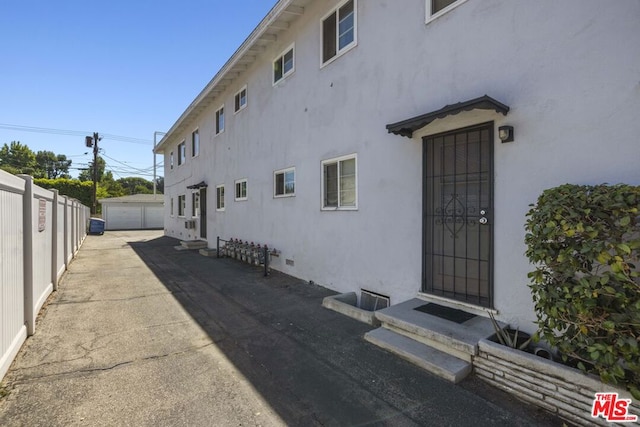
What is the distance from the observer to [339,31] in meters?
6.38

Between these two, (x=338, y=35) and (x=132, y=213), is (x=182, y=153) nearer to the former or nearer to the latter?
(x=132, y=213)

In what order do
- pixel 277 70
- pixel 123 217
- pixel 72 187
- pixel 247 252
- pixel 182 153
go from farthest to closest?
1. pixel 72 187
2. pixel 123 217
3. pixel 182 153
4. pixel 247 252
5. pixel 277 70

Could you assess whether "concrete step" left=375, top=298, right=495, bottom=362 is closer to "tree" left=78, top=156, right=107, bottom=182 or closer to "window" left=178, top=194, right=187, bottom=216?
"window" left=178, top=194, right=187, bottom=216

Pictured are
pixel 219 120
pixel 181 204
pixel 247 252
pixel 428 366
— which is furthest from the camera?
pixel 181 204

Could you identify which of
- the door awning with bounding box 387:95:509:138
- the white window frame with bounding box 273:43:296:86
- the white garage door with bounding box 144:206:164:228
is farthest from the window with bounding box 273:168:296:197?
the white garage door with bounding box 144:206:164:228

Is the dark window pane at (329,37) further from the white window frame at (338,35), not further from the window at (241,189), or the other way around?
the window at (241,189)

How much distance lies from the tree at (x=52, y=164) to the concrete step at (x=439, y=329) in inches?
2673

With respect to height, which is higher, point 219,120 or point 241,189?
point 219,120

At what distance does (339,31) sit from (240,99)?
17.5 feet

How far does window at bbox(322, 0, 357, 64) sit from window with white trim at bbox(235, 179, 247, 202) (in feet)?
16.1

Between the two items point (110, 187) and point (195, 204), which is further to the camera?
point (110, 187)

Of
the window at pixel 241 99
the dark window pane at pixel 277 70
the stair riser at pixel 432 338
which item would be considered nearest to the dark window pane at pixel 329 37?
the dark window pane at pixel 277 70

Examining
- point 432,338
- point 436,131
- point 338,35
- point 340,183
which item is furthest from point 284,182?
point 432,338

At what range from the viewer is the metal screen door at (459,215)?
13.2 feet
